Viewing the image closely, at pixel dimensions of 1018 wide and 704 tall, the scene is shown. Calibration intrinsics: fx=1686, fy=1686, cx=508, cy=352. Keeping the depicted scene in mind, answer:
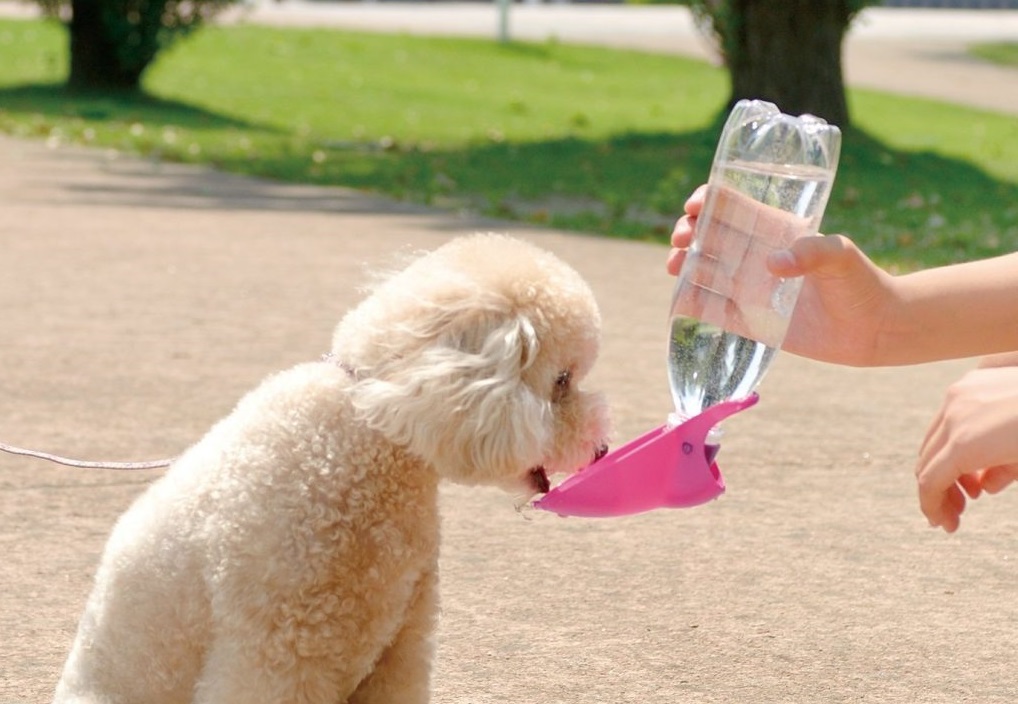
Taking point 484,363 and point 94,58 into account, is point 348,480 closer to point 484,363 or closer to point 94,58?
point 484,363

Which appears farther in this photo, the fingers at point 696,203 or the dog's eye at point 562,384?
the fingers at point 696,203

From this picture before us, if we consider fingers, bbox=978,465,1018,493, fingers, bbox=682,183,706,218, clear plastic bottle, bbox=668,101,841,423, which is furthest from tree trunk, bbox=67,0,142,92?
fingers, bbox=978,465,1018,493

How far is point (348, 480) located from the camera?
9.02 ft

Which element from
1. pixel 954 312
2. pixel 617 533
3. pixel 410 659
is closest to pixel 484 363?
pixel 410 659

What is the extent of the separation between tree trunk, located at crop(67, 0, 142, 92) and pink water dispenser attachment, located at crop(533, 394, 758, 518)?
1471 cm

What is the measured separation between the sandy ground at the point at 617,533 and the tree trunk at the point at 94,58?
30.0 feet

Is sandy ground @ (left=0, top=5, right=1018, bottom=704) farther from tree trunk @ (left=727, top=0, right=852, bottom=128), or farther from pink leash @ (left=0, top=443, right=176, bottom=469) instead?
tree trunk @ (left=727, top=0, right=852, bottom=128)

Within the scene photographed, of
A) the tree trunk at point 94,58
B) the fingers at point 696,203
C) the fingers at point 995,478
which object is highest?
the fingers at point 696,203

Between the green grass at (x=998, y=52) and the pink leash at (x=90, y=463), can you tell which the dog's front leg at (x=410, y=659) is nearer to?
the pink leash at (x=90, y=463)

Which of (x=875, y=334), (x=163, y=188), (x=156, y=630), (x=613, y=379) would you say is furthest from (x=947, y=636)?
(x=163, y=188)

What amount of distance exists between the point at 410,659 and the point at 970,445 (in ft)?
3.60

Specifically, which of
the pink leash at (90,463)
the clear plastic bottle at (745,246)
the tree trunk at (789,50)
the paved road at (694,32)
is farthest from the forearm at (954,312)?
the paved road at (694,32)

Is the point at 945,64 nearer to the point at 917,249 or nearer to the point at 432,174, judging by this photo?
the point at 432,174

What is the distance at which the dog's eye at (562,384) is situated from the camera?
2.70m
